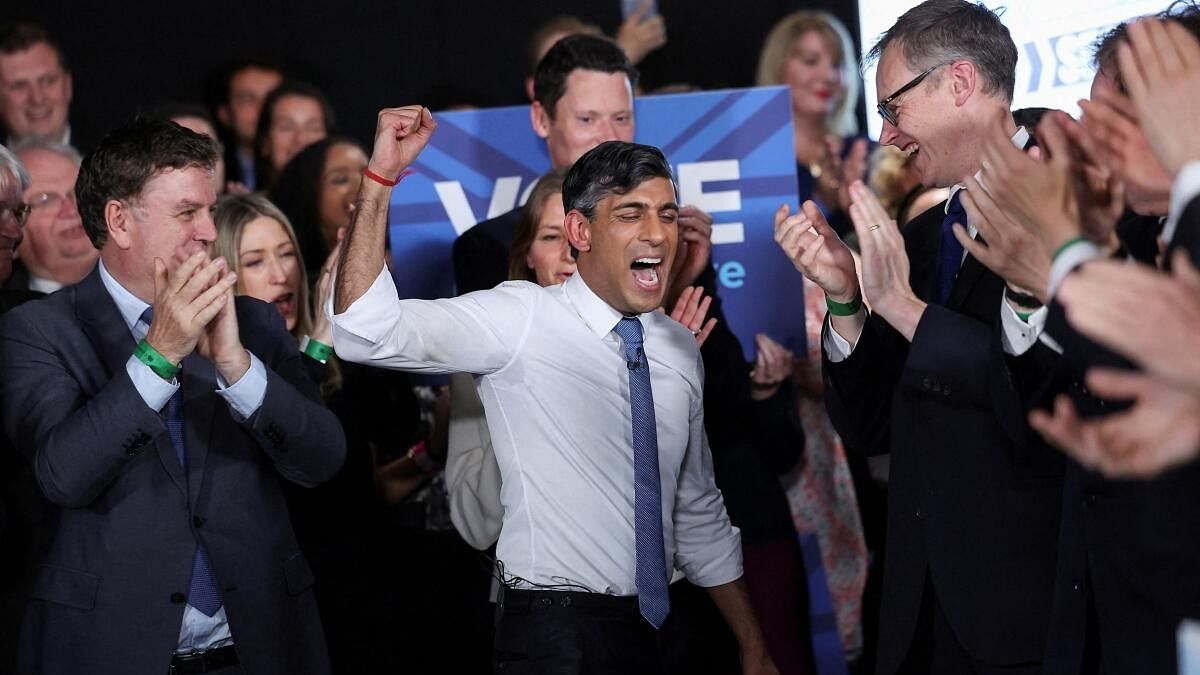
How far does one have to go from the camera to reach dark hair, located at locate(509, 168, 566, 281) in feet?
12.6

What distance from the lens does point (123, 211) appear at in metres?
3.09

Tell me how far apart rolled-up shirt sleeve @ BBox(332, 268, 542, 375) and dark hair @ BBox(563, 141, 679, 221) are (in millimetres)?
228

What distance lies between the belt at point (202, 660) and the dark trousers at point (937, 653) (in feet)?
4.43

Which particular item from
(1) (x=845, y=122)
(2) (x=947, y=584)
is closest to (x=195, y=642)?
(2) (x=947, y=584)

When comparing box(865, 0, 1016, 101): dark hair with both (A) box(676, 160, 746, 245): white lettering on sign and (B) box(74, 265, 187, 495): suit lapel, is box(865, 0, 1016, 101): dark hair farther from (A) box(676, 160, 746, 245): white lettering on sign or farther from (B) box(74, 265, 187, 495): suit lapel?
(B) box(74, 265, 187, 495): suit lapel

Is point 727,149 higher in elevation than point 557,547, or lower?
higher

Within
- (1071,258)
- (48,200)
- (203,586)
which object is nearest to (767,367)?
(203,586)

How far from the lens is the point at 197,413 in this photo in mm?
3047

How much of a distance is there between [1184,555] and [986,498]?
0.68 meters

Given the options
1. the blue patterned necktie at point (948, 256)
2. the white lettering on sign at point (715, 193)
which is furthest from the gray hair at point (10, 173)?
the blue patterned necktie at point (948, 256)

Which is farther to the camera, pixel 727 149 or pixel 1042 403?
pixel 727 149

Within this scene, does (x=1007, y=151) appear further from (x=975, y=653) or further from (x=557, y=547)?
(x=557, y=547)

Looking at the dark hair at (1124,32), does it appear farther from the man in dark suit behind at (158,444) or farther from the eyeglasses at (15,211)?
the eyeglasses at (15,211)

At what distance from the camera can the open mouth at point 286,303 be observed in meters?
4.04
